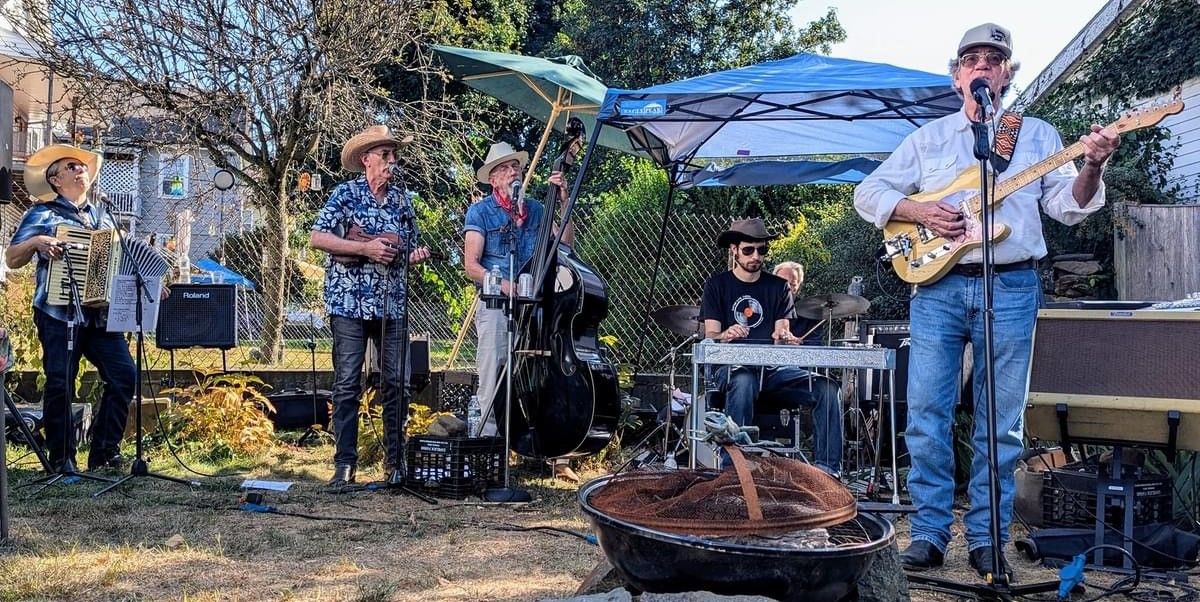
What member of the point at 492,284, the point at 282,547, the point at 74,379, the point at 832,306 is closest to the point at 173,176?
the point at 74,379

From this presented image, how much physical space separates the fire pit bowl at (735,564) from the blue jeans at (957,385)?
4.26ft

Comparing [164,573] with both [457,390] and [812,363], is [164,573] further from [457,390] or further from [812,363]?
[457,390]

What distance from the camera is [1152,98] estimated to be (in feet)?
36.7

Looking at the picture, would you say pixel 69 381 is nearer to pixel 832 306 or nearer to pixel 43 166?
pixel 43 166

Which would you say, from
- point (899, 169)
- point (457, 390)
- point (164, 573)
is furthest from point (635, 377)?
point (164, 573)

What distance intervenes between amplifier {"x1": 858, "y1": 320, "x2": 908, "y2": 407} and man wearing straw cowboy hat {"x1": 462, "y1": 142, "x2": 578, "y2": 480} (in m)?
1.96

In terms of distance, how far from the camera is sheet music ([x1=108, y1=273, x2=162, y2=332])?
5785 mm

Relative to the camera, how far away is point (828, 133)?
8.01m

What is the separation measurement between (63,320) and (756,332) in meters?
4.01

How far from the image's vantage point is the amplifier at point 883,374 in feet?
21.0

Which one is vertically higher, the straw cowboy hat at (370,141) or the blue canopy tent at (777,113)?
the blue canopy tent at (777,113)

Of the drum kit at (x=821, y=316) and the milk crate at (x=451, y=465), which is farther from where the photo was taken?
the drum kit at (x=821, y=316)

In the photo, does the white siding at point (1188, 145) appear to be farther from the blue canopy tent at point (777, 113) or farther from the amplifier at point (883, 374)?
the amplifier at point (883, 374)

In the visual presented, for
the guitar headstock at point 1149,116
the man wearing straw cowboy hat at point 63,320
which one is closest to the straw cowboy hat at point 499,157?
the man wearing straw cowboy hat at point 63,320
